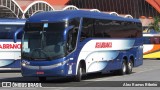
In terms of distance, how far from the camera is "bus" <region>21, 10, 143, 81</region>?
20.2 meters

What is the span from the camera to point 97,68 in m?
23.5

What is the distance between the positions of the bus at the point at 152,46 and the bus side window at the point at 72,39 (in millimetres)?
29175

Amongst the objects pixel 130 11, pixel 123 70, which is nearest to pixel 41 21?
pixel 123 70

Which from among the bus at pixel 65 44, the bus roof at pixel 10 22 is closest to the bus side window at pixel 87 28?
the bus at pixel 65 44

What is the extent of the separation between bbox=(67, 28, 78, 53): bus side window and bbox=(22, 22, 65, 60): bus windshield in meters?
0.32

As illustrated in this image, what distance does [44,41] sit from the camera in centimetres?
2027

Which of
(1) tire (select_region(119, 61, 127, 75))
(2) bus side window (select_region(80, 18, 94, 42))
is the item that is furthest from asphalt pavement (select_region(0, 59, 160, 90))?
(2) bus side window (select_region(80, 18, 94, 42))

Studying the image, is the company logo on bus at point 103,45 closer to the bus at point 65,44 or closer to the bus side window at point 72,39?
the bus at point 65,44

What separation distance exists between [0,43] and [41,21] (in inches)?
352

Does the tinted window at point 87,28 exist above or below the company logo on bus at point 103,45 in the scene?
above

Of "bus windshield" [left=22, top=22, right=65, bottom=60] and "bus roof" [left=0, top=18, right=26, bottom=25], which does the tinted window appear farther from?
"bus roof" [left=0, top=18, right=26, bottom=25]

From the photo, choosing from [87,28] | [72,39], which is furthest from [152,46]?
[72,39]

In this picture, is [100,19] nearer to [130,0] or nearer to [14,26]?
[14,26]

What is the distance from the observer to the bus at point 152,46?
49.2 m
